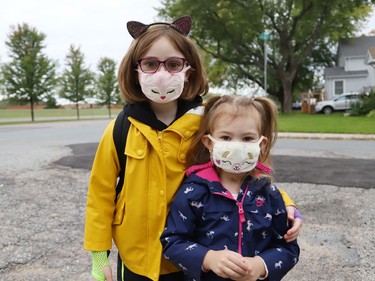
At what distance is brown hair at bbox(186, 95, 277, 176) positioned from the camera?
1.66 metres

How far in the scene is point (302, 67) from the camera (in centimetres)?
3884

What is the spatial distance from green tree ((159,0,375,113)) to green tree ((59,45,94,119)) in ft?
33.7

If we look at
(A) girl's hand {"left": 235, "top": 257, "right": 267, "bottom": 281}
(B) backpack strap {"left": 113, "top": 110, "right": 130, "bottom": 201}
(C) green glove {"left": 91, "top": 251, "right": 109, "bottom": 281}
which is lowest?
(C) green glove {"left": 91, "top": 251, "right": 109, "bottom": 281}

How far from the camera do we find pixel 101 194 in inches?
65.8

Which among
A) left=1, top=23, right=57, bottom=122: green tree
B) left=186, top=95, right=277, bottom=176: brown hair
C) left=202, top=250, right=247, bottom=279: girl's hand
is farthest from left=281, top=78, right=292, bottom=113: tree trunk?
left=202, top=250, right=247, bottom=279: girl's hand

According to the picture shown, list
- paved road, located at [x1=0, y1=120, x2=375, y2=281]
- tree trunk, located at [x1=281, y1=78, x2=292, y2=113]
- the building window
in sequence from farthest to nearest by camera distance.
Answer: the building window
tree trunk, located at [x1=281, y1=78, x2=292, y2=113]
paved road, located at [x1=0, y1=120, x2=375, y2=281]

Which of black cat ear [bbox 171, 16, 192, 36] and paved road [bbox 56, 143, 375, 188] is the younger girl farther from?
paved road [bbox 56, 143, 375, 188]

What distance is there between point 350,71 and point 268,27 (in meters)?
10.6

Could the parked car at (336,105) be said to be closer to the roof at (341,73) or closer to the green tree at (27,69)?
the roof at (341,73)

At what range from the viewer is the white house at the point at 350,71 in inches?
1433

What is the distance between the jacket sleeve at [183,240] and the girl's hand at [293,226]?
13.2 inches

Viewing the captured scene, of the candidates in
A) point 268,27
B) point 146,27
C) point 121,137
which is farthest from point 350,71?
point 121,137

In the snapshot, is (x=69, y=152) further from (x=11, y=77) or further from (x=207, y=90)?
(x=11, y=77)

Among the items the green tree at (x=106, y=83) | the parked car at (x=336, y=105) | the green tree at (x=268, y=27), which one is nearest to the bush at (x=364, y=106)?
the parked car at (x=336, y=105)
